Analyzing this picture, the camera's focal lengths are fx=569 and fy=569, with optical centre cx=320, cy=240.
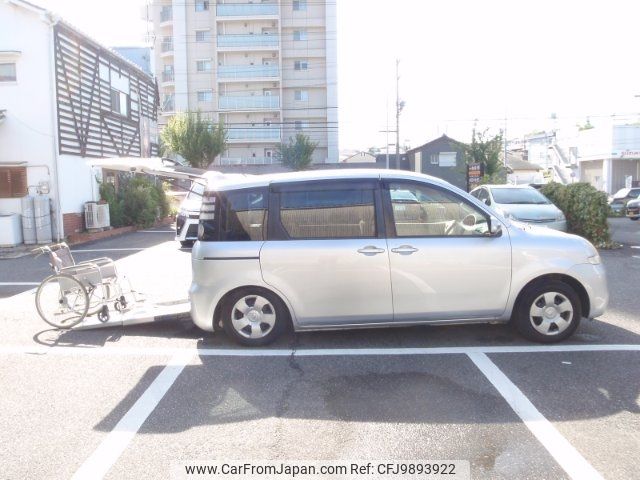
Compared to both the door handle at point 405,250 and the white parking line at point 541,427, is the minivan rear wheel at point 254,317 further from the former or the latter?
the white parking line at point 541,427

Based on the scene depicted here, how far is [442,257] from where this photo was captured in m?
5.43

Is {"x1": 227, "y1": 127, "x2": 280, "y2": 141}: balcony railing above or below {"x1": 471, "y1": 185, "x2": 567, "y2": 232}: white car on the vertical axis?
above

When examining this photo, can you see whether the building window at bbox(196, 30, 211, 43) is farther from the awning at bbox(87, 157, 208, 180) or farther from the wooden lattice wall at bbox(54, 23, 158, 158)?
the awning at bbox(87, 157, 208, 180)

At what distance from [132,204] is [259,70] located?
32615 millimetres

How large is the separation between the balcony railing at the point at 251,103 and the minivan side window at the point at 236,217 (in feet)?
149

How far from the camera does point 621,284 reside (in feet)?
28.5

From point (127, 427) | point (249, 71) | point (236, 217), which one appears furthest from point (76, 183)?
point (249, 71)

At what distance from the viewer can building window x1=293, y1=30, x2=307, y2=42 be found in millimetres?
50219

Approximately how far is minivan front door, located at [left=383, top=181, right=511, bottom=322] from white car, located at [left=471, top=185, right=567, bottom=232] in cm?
650

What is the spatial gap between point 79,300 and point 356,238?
11.5 feet

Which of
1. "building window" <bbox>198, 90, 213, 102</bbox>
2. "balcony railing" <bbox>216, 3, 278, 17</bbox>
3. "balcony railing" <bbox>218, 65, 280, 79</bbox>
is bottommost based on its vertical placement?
"building window" <bbox>198, 90, 213, 102</bbox>

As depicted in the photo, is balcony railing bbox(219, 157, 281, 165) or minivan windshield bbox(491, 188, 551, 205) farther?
balcony railing bbox(219, 157, 281, 165)

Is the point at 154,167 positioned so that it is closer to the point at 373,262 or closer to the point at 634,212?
the point at 373,262

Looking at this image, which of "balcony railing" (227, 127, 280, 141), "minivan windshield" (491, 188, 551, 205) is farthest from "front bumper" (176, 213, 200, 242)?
"balcony railing" (227, 127, 280, 141)
